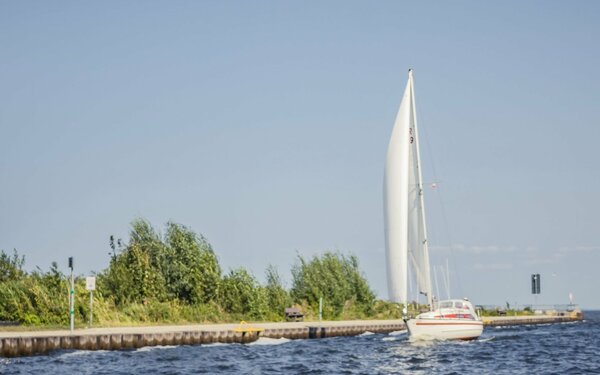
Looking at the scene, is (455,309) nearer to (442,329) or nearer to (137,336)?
(442,329)

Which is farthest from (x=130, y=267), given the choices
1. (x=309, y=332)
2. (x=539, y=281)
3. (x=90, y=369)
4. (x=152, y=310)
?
(x=539, y=281)

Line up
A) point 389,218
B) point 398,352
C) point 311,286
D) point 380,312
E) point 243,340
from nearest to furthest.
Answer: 1. point 398,352
2. point 243,340
3. point 389,218
4. point 311,286
5. point 380,312

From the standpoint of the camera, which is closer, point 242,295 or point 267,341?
point 267,341

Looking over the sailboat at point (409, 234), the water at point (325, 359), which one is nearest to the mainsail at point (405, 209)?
the sailboat at point (409, 234)

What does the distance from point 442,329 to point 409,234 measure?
6.26m

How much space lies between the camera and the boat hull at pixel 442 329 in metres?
59.7

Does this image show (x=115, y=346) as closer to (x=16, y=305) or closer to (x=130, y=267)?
(x=16, y=305)

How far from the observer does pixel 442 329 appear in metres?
60.7

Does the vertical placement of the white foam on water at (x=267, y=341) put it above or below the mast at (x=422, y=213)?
below

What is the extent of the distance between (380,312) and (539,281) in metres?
47.4

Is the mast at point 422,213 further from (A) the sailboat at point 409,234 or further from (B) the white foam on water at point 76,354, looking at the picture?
(B) the white foam on water at point 76,354

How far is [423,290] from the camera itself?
205 feet

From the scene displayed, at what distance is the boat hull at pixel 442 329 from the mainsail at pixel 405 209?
5.66 feet

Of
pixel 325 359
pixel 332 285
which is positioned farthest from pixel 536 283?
pixel 325 359
